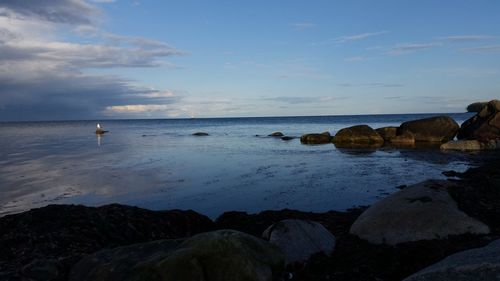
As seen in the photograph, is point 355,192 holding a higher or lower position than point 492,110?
lower

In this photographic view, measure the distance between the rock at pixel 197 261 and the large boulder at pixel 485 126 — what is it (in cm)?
2982

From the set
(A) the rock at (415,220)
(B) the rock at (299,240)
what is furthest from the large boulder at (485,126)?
(B) the rock at (299,240)

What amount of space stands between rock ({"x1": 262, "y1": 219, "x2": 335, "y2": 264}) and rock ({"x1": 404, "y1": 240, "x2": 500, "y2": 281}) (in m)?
2.71

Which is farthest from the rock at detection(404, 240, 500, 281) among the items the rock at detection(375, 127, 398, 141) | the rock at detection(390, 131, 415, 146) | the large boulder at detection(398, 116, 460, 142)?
the rock at detection(375, 127, 398, 141)

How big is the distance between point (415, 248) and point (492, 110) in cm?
3271

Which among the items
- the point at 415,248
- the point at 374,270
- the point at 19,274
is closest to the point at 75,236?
the point at 19,274

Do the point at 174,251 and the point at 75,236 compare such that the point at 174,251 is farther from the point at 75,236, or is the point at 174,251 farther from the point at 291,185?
the point at 291,185

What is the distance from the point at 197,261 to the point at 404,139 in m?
35.0

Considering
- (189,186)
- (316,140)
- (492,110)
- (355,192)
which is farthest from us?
(316,140)

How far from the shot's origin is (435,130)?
37.5 metres

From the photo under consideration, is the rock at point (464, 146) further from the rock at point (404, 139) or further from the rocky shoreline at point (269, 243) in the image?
the rocky shoreline at point (269, 243)

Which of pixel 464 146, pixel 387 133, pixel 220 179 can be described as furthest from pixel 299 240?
pixel 387 133

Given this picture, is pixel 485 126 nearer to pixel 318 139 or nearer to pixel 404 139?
pixel 404 139

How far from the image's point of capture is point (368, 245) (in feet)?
28.7
